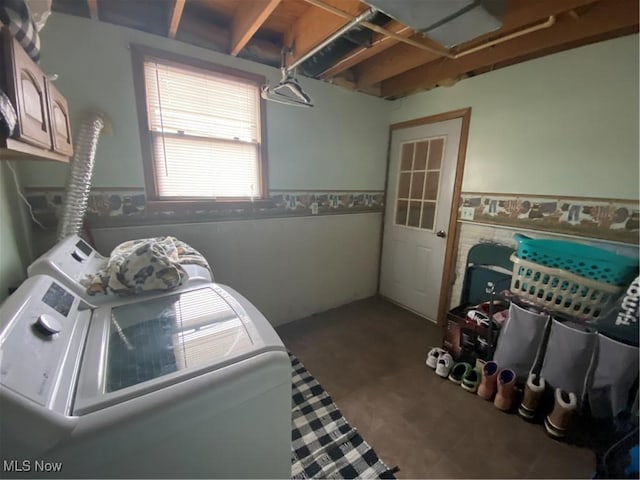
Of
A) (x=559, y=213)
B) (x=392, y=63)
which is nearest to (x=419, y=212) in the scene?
(x=559, y=213)

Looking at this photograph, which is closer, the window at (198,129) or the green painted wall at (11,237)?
the green painted wall at (11,237)

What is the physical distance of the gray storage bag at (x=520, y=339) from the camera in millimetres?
1679

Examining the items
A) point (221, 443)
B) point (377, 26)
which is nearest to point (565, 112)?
point (377, 26)

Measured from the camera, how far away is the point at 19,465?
51cm

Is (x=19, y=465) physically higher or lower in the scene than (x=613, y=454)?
higher

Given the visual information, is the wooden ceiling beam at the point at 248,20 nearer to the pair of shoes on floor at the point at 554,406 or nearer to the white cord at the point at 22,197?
the white cord at the point at 22,197

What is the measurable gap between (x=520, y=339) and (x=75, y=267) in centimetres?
253

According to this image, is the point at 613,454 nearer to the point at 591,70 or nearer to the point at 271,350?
the point at 271,350

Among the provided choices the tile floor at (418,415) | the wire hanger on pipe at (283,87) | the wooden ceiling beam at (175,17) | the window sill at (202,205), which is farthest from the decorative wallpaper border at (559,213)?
the wooden ceiling beam at (175,17)

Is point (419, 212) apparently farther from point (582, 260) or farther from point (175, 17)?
point (175, 17)

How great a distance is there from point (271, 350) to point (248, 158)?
183cm

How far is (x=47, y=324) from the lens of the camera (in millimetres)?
741

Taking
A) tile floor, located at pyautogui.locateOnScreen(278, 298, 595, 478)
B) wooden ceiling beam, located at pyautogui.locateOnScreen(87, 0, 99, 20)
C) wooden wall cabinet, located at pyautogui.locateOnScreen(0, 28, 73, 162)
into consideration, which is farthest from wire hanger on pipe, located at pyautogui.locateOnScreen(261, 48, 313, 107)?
tile floor, located at pyautogui.locateOnScreen(278, 298, 595, 478)

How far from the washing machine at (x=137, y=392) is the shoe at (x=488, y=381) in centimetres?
152
